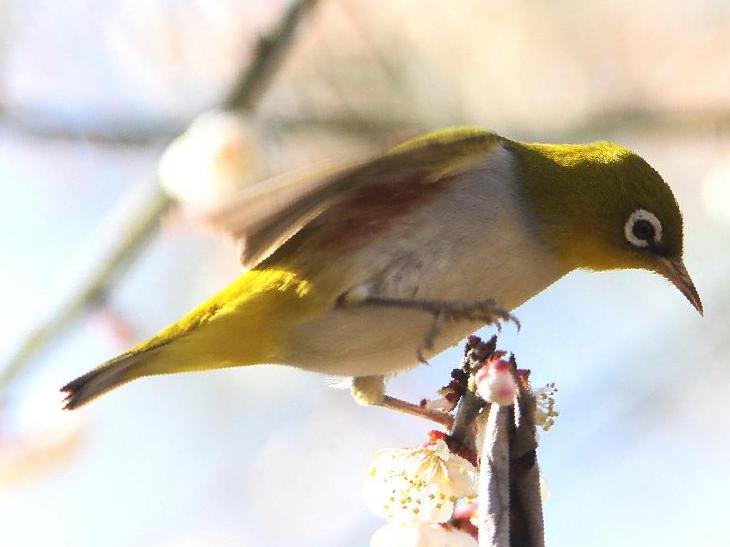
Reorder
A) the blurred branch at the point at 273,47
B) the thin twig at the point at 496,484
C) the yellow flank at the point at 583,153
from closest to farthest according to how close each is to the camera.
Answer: the thin twig at the point at 496,484, the yellow flank at the point at 583,153, the blurred branch at the point at 273,47

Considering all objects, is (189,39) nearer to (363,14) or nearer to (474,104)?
(363,14)

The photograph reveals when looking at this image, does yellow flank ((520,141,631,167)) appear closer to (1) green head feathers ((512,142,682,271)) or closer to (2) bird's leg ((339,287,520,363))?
(1) green head feathers ((512,142,682,271))

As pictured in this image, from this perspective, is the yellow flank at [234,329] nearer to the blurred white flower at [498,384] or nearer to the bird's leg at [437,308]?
the bird's leg at [437,308]

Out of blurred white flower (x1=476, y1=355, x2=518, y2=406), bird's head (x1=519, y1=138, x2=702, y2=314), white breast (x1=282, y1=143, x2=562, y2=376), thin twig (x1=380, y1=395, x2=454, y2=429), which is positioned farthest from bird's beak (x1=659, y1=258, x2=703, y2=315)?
blurred white flower (x1=476, y1=355, x2=518, y2=406)

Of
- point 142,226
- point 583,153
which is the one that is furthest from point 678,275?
point 142,226

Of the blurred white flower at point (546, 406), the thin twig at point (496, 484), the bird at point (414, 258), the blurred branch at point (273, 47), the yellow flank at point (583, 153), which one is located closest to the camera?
the thin twig at point (496, 484)

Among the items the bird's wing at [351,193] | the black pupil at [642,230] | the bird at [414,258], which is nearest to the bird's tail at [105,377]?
the bird at [414,258]

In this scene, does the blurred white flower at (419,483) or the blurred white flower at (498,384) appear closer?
the blurred white flower at (498,384)
